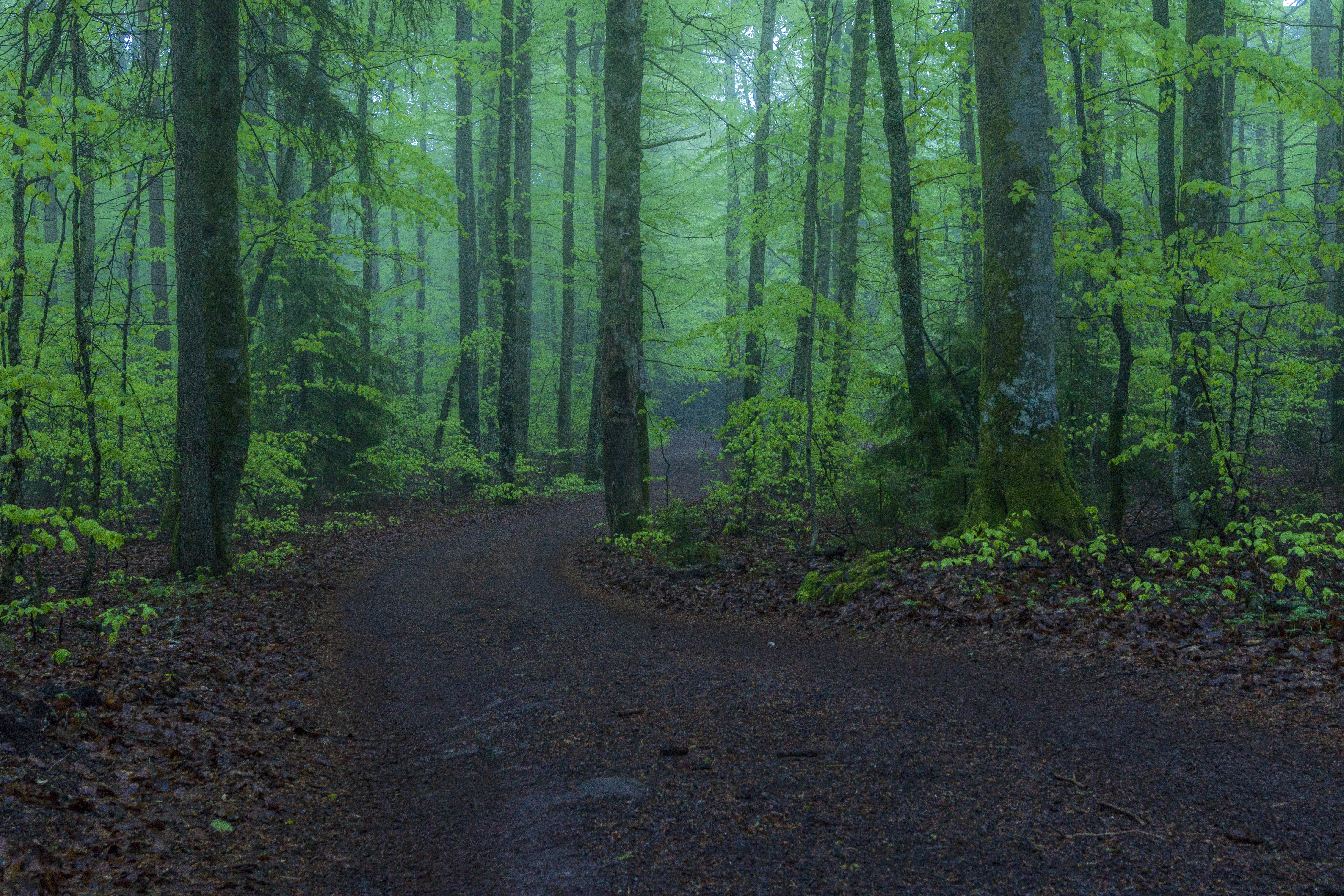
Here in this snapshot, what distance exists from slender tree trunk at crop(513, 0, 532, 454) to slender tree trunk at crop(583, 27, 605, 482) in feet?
6.35

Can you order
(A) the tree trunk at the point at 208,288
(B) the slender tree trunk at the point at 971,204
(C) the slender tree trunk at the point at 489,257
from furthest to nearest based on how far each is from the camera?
(C) the slender tree trunk at the point at 489,257 → (B) the slender tree trunk at the point at 971,204 → (A) the tree trunk at the point at 208,288

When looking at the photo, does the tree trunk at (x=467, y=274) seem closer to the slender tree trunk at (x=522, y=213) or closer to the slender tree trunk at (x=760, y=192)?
the slender tree trunk at (x=522, y=213)

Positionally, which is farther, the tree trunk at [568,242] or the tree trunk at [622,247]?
the tree trunk at [568,242]

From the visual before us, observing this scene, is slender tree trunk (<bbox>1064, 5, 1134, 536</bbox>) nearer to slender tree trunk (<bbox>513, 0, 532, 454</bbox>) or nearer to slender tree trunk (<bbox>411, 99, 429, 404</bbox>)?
slender tree trunk (<bbox>411, 99, 429, 404</bbox>)

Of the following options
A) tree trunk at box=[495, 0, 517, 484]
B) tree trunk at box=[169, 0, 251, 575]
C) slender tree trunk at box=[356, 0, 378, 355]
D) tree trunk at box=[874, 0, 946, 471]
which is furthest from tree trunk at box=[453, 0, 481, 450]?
tree trunk at box=[874, 0, 946, 471]

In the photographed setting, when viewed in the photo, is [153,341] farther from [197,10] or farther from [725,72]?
[725,72]

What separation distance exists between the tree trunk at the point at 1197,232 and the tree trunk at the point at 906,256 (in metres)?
2.98

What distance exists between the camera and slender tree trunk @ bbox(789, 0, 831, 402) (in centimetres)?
1139

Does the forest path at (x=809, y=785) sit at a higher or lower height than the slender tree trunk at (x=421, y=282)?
lower

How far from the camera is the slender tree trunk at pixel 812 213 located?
11391 mm

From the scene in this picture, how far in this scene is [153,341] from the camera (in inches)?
877

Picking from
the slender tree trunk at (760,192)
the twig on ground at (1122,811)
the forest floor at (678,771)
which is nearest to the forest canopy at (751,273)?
the slender tree trunk at (760,192)

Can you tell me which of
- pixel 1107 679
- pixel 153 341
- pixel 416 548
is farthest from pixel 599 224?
pixel 1107 679

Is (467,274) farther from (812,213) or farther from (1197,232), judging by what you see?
(1197,232)
